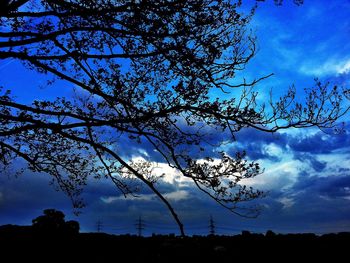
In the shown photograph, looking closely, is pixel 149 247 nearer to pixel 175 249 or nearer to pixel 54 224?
pixel 175 249

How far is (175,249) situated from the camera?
7465 millimetres

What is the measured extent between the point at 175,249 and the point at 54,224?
374 cm

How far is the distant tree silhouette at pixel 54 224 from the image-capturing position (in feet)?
28.7

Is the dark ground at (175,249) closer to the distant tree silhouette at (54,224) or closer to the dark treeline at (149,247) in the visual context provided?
the dark treeline at (149,247)

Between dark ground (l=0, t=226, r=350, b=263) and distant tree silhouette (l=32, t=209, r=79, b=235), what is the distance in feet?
0.77

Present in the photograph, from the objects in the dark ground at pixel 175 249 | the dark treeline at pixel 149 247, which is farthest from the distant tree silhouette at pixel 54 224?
the dark ground at pixel 175 249

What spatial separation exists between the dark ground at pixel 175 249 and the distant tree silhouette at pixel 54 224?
24 centimetres

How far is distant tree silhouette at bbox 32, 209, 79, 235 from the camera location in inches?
345

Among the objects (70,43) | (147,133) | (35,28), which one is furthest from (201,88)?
(35,28)

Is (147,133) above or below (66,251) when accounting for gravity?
above

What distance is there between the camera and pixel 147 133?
9328mm

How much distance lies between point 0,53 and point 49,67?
4.19ft

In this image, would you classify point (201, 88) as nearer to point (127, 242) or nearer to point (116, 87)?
point (116, 87)

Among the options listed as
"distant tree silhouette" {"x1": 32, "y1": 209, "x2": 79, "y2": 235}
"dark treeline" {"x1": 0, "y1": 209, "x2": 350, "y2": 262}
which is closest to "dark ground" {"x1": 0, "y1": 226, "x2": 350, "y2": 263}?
"dark treeline" {"x1": 0, "y1": 209, "x2": 350, "y2": 262}
